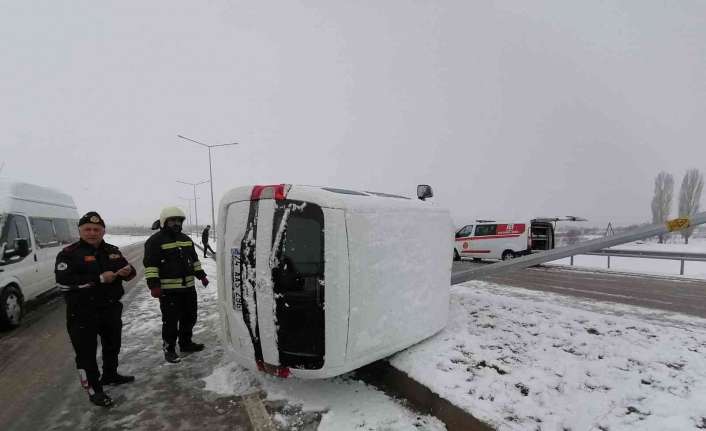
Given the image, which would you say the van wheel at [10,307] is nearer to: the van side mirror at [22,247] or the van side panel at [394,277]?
the van side mirror at [22,247]

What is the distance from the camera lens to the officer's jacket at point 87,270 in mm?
3553

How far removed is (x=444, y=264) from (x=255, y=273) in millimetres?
2292

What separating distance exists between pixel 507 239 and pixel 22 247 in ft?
49.8

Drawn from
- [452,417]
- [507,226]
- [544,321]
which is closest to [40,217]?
[452,417]

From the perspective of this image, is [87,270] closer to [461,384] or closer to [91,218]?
[91,218]

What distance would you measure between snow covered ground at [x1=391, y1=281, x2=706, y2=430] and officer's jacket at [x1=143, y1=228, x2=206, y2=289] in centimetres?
286

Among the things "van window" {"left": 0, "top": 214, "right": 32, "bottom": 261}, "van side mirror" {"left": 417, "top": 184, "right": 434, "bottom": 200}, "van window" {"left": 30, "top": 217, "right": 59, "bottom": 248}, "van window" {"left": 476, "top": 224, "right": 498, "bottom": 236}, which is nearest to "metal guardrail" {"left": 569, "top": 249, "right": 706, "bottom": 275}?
"van window" {"left": 476, "top": 224, "right": 498, "bottom": 236}

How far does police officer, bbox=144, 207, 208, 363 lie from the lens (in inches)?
180

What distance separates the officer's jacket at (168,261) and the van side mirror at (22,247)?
3.30m

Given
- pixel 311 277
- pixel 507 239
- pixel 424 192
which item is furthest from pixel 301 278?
pixel 507 239

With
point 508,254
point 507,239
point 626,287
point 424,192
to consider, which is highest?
point 424,192

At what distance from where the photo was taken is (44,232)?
761cm

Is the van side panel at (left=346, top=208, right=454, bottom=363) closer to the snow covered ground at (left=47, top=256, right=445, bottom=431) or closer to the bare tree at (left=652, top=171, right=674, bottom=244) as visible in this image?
the snow covered ground at (left=47, top=256, right=445, bottom=431)

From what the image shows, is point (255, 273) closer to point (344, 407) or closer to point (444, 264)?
point (344, 407)
